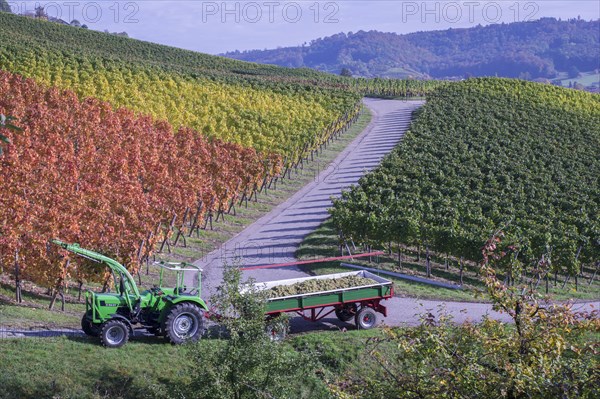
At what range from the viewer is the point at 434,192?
4431 cm

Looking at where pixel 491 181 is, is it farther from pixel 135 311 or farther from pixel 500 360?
pixel 500 360

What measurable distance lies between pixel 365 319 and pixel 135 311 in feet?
24.1

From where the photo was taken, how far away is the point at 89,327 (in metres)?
19.7

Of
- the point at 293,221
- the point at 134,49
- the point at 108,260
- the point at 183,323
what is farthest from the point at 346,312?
the point at 134,49

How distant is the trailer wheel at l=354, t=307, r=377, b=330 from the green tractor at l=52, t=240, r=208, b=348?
17.0 ft

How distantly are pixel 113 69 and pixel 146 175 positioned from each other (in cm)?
3829

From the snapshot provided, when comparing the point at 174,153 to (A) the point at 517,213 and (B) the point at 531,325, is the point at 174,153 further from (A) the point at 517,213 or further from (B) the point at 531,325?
(B) the point at 531,325

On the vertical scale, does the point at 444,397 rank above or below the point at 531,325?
below

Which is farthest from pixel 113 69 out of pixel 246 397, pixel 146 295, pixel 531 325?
pixel 531 325

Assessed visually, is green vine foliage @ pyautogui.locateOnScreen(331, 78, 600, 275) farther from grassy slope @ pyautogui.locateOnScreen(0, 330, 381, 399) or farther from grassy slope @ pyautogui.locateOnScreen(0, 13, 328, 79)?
grassy slope @ pyautogui.locateOnScreen(0, 13, 328, 79)

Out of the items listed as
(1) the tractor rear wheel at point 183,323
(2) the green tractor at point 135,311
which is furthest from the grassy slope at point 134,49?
(1) the tractor rear wheel at point 183,323

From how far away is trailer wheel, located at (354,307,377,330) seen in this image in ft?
74.8

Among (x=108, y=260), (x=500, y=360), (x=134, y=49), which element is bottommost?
(x=108, y=260)

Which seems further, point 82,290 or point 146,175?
point 146,175
